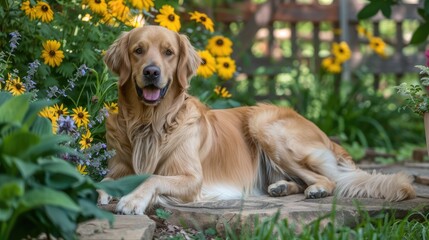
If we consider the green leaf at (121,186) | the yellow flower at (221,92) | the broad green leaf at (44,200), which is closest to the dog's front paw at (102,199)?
the green leaf at (121,186)

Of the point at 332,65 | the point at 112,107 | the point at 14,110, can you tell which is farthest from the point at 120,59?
the point at 332,65

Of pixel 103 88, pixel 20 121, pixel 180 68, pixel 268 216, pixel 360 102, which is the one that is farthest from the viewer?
pixel 360 102

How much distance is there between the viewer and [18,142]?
297cm

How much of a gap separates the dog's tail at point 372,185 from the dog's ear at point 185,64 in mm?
1283

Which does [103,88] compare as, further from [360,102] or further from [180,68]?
[360,102]

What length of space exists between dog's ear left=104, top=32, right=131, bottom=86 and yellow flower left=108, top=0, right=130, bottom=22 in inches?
35.5

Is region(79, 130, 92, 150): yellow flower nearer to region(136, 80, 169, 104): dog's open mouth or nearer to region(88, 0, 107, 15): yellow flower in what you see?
region(136, 80, 169, 104): dog's open mouth

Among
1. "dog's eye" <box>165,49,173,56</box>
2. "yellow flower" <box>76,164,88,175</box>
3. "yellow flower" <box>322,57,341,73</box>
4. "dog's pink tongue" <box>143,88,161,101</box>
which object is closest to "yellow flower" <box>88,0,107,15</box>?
"dog's eye" <box>165,49,173,56</box>

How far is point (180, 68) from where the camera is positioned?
465 centimetres

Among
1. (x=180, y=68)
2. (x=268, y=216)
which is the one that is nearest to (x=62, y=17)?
(x=180, y=68)

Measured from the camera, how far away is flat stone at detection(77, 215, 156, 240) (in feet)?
11.2

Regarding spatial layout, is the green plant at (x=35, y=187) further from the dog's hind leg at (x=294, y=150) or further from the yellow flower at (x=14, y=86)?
the dog's hind leg at (x=294, y=150)

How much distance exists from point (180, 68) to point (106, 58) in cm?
48

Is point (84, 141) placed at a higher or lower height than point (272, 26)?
lower
